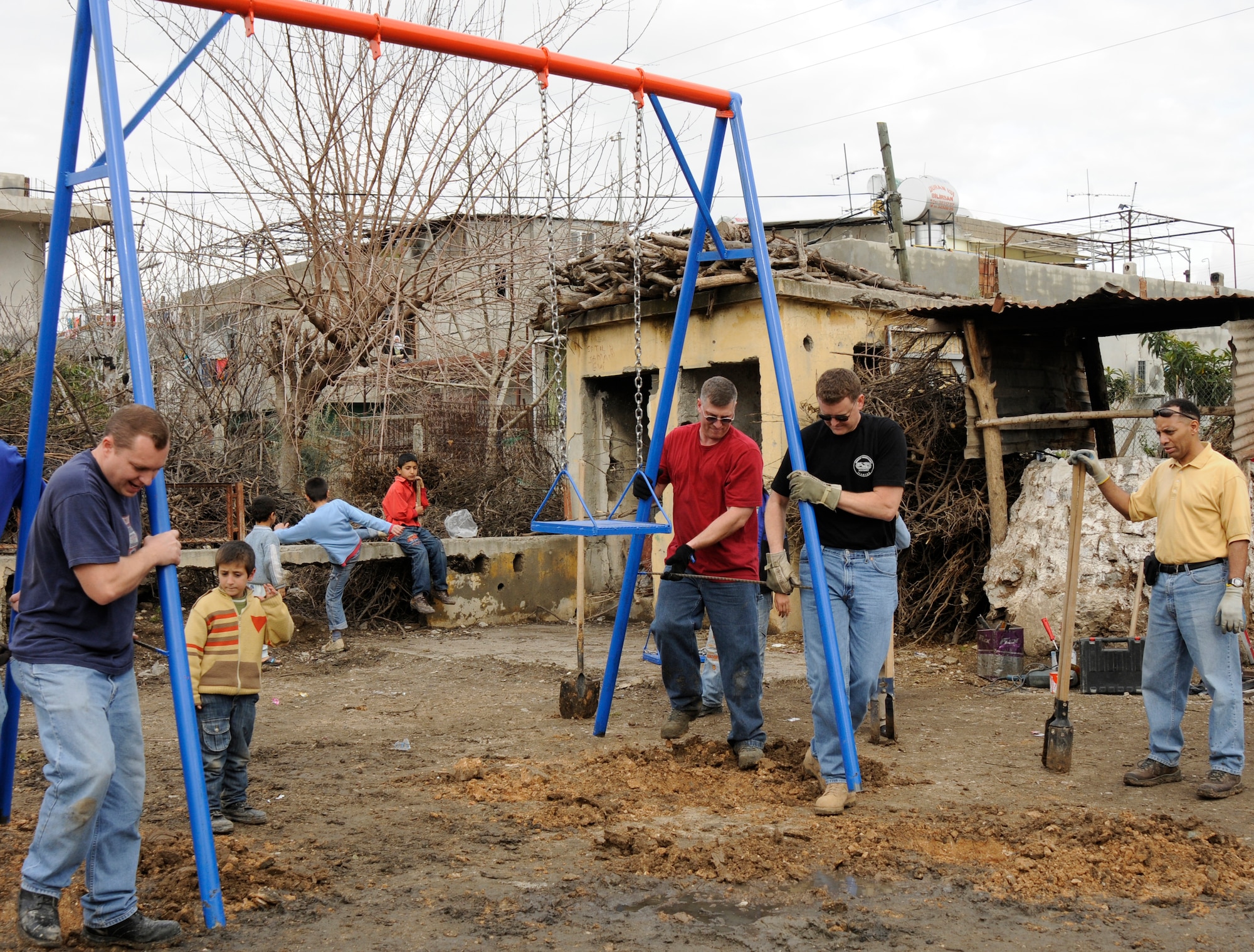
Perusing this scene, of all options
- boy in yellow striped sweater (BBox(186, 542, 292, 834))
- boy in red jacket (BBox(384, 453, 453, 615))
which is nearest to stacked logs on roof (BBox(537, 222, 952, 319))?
boy in red jacket (BBox(384, 453, 453, 615))

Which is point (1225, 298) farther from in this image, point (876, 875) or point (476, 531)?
point (476, 531)

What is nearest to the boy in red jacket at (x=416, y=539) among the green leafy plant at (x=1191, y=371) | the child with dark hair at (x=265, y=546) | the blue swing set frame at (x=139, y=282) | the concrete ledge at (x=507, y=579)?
the concrete ledge at (x=507, y=579)

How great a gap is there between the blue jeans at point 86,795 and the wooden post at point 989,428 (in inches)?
314

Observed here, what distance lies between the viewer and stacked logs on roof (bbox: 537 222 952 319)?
11289 mm

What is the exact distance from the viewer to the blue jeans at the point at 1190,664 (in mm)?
5504

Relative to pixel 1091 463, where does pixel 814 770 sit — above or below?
below

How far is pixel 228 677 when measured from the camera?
4996mm

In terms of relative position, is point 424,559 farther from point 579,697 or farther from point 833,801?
point 833,801

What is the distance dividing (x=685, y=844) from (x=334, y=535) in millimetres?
6567

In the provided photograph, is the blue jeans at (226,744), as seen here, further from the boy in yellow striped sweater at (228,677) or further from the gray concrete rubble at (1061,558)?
the gray concrete rubble at (1061,558)

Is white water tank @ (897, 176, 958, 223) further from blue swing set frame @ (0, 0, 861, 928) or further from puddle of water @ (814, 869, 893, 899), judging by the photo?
puddle of water @ (814, 869, 893, 899)

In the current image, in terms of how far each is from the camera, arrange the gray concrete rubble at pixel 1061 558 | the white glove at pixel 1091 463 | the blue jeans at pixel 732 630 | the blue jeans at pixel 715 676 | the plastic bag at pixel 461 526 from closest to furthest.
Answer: the white glove at pixel 1091 463 < the blue jeans at pixel 732 630 < the blue jeans at pixel 715 676 < the gray concrete rubble at pixel 1061 558 < the plastic bag at pixel 461 526

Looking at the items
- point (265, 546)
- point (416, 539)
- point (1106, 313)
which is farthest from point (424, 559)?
point (1106, 313)

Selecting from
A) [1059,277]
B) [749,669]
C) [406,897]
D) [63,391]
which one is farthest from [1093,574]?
[1059,277]
